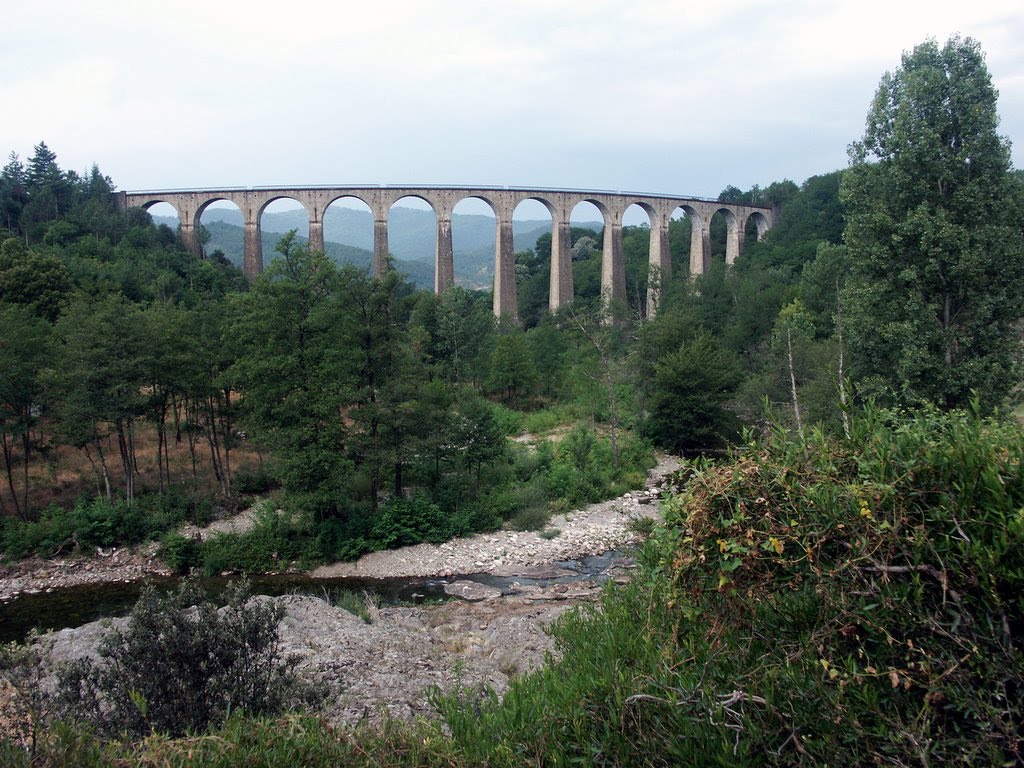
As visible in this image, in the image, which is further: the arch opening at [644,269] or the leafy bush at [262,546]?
the arch opening at [644,269]

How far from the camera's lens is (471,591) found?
14.0 meters

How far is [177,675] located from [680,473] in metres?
4.07

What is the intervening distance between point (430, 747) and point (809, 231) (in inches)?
2097

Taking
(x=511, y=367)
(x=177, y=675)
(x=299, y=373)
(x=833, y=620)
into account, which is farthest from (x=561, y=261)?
(x=833, y=620)

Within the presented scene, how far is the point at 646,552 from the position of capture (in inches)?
180

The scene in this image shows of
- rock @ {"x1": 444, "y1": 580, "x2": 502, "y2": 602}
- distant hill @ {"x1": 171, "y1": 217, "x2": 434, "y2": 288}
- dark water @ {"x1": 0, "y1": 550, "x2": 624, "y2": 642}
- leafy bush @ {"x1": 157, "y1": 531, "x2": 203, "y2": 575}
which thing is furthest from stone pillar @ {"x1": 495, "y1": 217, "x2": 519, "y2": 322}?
distant hill @ {"x1": 171, "y1": 217, "x2": 434, "y2": 288}

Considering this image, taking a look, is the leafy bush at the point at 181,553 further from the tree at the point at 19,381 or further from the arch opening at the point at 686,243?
the arch opening at the point at 686,243

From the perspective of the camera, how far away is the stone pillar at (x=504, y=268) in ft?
138

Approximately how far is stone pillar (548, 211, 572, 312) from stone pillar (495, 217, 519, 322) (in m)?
3.12

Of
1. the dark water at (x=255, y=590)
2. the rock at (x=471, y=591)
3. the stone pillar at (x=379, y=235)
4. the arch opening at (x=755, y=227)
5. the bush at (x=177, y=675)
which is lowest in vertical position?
the dark water at (x=255, y=590)

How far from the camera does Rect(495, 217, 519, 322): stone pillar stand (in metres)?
42.1

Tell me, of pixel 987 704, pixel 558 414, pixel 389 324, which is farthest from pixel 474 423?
pixel 987 704

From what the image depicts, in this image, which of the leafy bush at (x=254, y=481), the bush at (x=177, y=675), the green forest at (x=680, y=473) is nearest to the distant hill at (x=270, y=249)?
the green forest at (x=680, y=473)

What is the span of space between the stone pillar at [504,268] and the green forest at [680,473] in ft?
28.1
